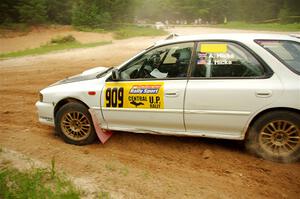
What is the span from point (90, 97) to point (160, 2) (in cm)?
7958

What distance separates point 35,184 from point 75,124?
1387 millimetres

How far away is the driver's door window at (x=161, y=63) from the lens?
14.4 feet

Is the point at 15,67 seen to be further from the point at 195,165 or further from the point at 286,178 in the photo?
the point at 286,178

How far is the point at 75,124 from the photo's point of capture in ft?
16.1

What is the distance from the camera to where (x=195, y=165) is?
4168 millimetres

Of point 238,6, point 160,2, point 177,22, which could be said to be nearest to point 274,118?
point 238,6

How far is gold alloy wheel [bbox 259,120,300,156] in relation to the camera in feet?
12.9

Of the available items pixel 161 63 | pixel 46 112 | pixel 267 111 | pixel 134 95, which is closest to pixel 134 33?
pixel 46 112

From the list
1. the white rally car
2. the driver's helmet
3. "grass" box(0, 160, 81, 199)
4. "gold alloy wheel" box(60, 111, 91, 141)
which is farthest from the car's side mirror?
"grass" box(0, 160, 81, 199)

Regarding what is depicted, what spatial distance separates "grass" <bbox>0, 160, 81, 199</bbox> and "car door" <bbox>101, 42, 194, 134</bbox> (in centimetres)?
120

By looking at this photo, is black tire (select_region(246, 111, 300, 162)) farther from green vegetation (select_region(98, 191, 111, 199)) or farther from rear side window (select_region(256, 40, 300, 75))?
green vegetation (select_region(98, 191, 111, 199))

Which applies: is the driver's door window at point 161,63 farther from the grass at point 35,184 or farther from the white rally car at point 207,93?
the grass at point 35,184

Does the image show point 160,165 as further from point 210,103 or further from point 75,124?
point 75,124

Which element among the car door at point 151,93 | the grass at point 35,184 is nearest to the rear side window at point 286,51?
the car door at point 151,93
